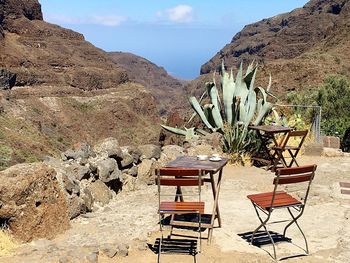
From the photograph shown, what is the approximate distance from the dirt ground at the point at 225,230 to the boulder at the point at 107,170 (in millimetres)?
406

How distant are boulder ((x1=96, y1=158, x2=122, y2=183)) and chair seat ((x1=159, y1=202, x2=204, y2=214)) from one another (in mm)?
2955

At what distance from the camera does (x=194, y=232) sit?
6.35 meters

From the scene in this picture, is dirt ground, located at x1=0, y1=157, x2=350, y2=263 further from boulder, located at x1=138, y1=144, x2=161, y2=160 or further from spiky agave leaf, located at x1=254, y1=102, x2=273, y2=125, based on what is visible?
spiky agave leaf, located at x1=254, y1=102, x2=273, y2=125

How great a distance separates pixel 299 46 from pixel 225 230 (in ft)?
369

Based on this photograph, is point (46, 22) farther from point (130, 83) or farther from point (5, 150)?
point (5, 150)

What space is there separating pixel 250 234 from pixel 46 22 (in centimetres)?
15078

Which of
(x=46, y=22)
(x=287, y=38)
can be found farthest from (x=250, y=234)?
(x=46, y=22)

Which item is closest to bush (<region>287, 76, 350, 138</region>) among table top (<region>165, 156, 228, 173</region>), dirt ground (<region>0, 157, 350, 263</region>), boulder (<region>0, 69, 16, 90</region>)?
dirt ground (<region>0, 157, 350, 263</region>)

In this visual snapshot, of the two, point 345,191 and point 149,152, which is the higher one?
point 149,152

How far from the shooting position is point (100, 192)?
26.9 feet

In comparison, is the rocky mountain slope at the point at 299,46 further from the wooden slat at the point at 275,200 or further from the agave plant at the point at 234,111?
the wooden slat at the point at 275,200

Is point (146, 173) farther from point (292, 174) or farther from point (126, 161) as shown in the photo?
point (292, 174)

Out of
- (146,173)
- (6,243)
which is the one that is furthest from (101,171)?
(6,243)

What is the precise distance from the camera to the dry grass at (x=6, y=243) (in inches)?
224
